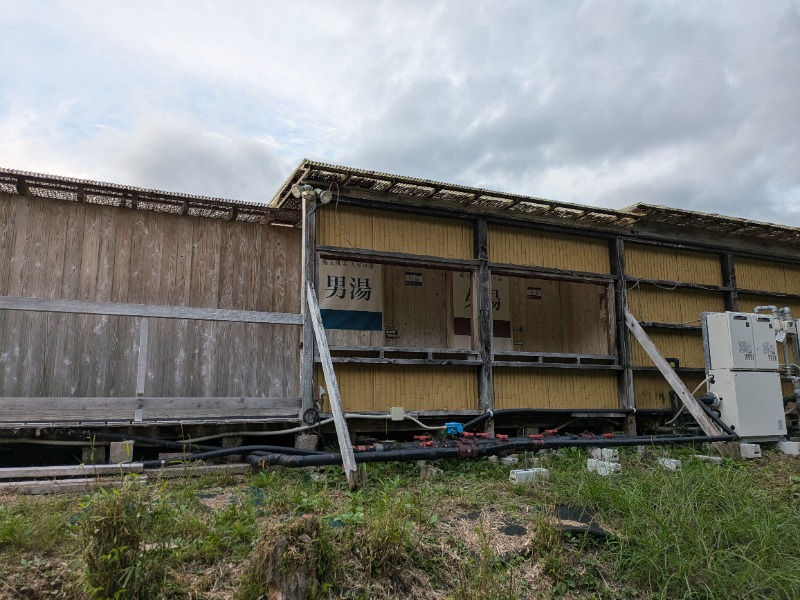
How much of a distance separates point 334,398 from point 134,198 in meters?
3.98

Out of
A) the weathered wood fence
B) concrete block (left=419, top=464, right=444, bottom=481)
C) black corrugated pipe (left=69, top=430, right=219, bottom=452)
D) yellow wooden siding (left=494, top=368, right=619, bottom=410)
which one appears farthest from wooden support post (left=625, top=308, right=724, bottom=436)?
black corrugated pipe (left=69, top=430, right=219, bottom=452)

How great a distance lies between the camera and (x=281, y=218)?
9023mm

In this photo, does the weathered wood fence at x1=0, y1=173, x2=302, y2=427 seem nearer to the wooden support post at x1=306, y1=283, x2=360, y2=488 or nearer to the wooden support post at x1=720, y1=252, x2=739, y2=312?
the wooden support post at x1=306, y1=283, x2=360, y2=488

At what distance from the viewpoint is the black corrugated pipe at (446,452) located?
6.05 metres

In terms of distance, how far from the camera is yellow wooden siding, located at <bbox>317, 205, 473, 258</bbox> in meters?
8.20

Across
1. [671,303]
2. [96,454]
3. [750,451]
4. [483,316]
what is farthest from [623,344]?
[96,454]

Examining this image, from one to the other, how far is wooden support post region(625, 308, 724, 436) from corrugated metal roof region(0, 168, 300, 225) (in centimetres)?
566

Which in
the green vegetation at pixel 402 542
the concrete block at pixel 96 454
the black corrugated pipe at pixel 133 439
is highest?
the black corrugated pipe at pixel 133 439

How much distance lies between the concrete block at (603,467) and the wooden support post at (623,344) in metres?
3.46

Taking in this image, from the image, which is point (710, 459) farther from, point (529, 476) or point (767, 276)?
point (767, 276)

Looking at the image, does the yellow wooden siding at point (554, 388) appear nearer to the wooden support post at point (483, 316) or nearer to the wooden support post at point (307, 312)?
the wooden support post at point (483, 316)

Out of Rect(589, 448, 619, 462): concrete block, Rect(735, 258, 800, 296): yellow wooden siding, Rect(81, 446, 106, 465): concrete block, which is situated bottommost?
Rect(589, 448, 619, 462): concrete block

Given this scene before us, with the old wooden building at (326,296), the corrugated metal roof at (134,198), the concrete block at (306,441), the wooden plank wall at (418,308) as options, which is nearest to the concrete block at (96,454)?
the old wooden building at (326,296)

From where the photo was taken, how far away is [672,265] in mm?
10758
